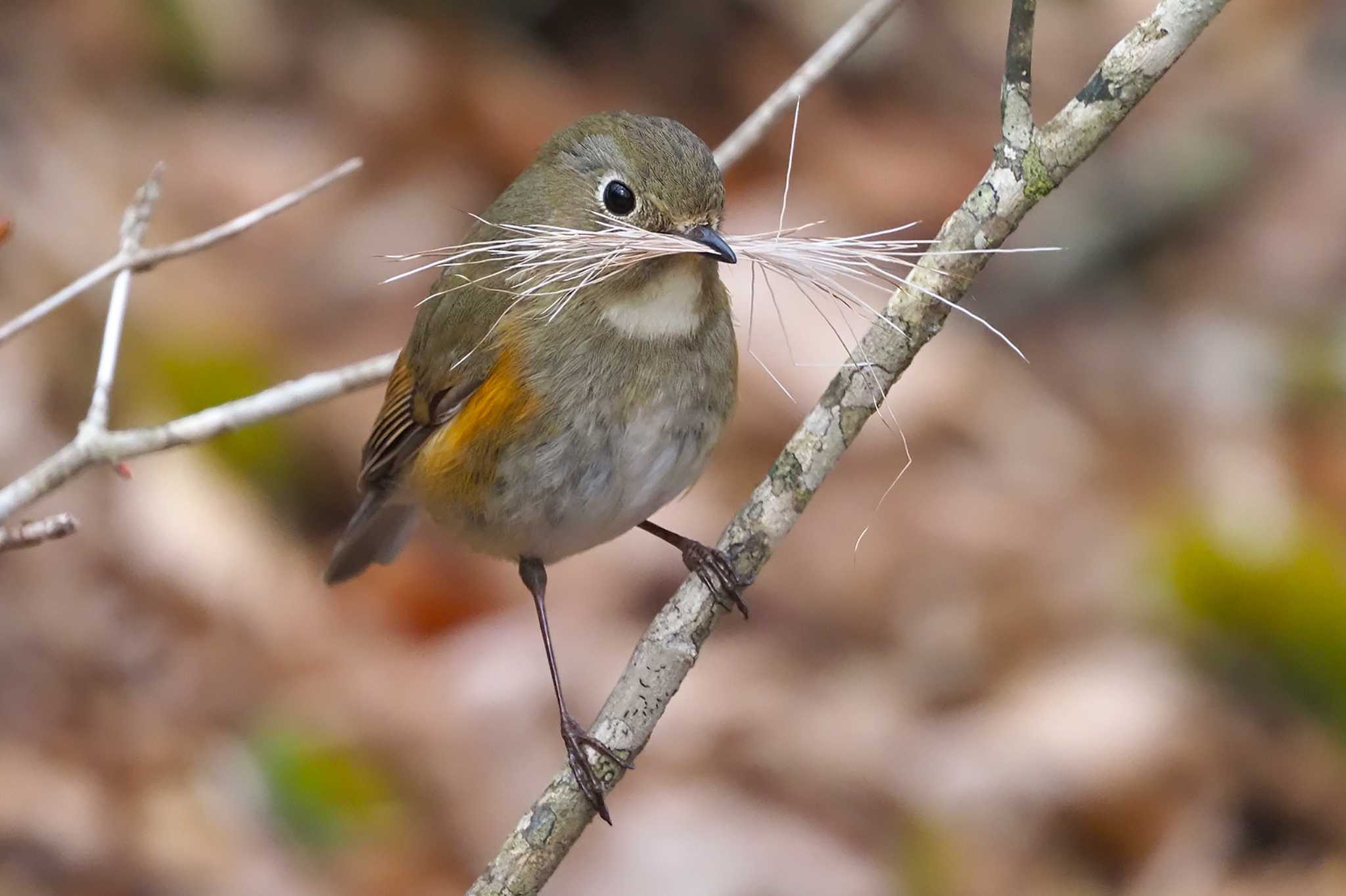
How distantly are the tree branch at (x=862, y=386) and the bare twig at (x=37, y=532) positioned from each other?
65cm

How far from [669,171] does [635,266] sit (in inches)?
6.8

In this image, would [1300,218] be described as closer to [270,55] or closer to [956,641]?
[956,641]

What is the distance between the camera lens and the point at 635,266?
2625 millimetres

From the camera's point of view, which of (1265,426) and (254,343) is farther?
(1265,426)

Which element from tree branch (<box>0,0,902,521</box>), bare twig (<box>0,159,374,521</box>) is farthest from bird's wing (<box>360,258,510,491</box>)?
bare twig (<box>0,159,374,521</box>)

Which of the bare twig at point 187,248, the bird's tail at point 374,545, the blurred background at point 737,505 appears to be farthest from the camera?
the blurred background at point 737,505

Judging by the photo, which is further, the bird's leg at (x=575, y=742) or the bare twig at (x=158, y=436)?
the bare twig at (x=158, y=436)

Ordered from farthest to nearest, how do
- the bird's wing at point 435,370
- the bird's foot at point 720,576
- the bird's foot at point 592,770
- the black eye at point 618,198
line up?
the bird's wing at point 435,370, the black eye at point 618,198, the bird's foot at point 720,576, the bird's foot at point 592,770

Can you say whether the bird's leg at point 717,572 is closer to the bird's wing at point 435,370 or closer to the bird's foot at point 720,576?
the bird's foot at point 720,576

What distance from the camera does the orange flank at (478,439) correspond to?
2.81 meters

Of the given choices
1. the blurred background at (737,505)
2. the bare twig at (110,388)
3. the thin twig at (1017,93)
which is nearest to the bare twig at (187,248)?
the bare twig at (110,388)

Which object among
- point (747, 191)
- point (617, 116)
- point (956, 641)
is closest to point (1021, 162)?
point (617, 116)

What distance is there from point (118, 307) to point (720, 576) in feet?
3.45

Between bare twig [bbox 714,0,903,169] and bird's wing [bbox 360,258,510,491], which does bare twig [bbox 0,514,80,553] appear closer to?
bird's wing [bbox 360,258,510,491]
